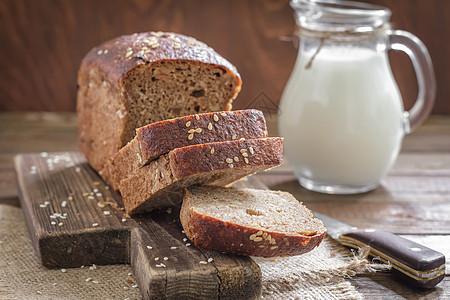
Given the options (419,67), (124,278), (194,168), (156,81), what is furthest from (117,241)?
(419,67)

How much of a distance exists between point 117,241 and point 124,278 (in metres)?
0.15

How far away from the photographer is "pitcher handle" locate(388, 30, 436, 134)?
9.40 feet

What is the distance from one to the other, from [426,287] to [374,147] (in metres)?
0.94

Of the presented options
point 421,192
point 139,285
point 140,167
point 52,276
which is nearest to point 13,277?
point 52,276

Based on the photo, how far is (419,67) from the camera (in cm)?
290

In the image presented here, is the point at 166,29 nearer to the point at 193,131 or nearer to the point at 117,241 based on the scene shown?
the point at 193,131

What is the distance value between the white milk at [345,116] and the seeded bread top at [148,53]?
0.47 metres

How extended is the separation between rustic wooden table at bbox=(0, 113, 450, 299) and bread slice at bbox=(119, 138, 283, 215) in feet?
1.67

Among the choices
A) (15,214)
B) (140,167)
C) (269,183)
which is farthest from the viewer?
(269,183)

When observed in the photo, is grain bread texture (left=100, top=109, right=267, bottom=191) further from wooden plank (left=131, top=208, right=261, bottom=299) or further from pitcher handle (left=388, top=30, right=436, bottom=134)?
pitcher handle (left=388, top=30, right=436, bottom=134)

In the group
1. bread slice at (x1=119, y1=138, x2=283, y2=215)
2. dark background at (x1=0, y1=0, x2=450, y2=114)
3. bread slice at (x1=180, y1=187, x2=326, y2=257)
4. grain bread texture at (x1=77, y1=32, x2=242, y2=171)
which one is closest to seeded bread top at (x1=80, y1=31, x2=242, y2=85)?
grain bread texture at (x1=77, y1=32, x2=242, y2=171)

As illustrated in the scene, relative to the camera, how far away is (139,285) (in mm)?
Result: 1905

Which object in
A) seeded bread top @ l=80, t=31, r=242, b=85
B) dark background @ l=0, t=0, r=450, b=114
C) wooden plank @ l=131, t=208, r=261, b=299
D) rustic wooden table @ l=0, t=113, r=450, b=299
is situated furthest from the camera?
dark background @ l=0, t=0, r=450, b=114

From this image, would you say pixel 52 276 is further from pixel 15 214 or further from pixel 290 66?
pixel 290 66
